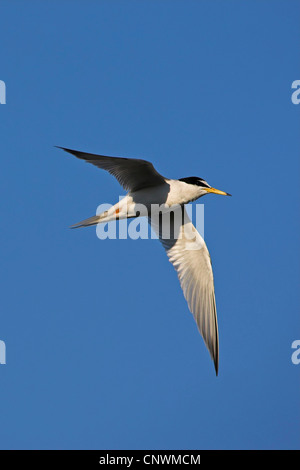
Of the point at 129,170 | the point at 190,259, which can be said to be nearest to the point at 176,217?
the point at 190,259

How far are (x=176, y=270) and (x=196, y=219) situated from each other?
2.78 ft

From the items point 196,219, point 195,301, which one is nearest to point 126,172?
point 196,219

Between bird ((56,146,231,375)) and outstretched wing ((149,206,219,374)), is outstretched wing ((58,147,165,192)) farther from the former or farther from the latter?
outstretched wing ((149,206,219,374))

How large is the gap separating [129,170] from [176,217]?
150cm

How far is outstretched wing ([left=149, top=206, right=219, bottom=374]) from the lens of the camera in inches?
347

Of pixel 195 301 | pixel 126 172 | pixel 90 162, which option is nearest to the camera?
pixel 90 162

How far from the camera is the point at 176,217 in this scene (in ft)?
29.8

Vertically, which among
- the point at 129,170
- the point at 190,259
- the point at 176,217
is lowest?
the point at 190,259

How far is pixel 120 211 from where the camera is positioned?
809cm

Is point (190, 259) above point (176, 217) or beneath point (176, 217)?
beneath

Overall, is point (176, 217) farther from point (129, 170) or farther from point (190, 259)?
point (129, 170)

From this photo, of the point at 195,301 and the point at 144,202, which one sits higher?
the point at 144,202

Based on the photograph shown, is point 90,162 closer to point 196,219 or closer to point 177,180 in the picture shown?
point 177,180

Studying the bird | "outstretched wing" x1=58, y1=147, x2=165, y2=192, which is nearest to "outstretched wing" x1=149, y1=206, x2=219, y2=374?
the bird
